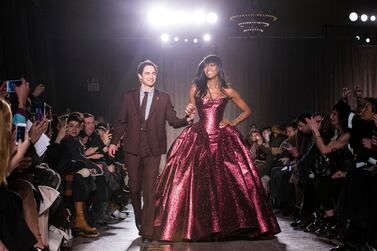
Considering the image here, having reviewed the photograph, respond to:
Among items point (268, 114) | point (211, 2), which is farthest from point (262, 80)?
point (211, 2)

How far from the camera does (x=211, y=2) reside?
13.7 metres

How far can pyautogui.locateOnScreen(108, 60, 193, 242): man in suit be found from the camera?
227 inches

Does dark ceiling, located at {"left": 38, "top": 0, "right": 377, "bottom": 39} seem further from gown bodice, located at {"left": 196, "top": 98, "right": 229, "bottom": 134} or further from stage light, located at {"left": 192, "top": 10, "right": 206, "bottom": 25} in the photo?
gown bodice, located at {"left": 196, "top": 98, "right": 229, "bottom": 134}

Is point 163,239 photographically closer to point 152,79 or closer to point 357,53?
point 152,79

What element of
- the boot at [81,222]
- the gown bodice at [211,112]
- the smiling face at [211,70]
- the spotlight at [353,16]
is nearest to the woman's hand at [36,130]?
the boot at [81,222]

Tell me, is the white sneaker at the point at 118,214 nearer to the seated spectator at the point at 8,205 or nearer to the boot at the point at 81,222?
the boot at the point at 81,222

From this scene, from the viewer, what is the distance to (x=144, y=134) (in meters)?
5.83

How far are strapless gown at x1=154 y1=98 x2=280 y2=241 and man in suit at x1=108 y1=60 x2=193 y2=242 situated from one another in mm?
160

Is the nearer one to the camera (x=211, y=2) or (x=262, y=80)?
(x=211, y=2)

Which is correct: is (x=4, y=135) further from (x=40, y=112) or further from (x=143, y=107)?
(x=143, y=107)

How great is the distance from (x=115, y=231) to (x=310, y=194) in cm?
201

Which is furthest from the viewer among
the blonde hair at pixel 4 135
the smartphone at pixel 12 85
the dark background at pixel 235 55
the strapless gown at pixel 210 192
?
the dark background at pixel 235 55

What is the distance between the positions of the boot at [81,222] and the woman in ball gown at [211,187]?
784mm

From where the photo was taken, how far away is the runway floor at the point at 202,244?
5281 millimetres
